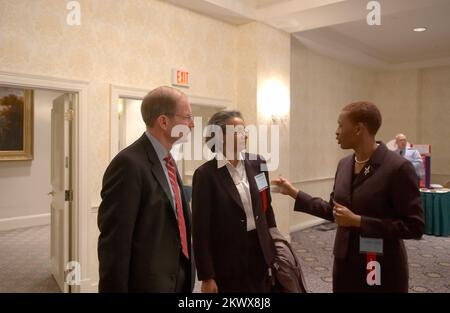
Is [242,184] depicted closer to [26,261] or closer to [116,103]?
[116,103]

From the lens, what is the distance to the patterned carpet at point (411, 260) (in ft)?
12.6

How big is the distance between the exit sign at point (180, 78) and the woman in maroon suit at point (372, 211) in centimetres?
271

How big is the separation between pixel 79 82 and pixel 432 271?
14.6 ft

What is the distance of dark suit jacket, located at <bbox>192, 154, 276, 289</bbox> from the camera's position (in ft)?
5.99

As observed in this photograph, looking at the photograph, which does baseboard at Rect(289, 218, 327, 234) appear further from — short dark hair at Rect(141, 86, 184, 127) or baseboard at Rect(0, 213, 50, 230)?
short dark hair at Rect(141, 86, 184, 127)

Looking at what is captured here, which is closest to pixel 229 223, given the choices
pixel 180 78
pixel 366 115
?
pixel 366 115

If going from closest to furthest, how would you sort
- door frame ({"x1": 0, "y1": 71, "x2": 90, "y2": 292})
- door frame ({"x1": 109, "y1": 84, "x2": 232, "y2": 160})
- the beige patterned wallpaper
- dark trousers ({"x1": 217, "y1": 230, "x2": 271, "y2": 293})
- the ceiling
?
dark trousers ({"x1": 217, "y1": 230, "x2": 271, "y2": 293}) → the beige patterned wallpaper → door frame ({"x1": 0, "y1": 71, "x2": 90, "y2": 292}) → door frame ({"x1": 109, "y1": 84, "x2": 232, "y2": 160}) → the ceiling

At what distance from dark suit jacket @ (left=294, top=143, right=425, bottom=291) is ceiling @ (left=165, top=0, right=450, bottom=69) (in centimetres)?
305

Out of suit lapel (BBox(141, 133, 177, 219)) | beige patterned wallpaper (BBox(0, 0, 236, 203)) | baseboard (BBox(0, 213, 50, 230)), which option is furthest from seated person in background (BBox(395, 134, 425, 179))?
baseboard (BBox(0, 213, 50, 230))

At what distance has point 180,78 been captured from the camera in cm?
418

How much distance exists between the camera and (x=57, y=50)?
10.5 ft

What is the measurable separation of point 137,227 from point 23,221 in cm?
622

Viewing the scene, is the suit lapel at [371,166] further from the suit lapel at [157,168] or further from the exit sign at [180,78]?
the exit sign at [180,78]

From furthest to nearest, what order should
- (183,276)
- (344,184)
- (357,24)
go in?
(357,24), (344,184), (183,276)
